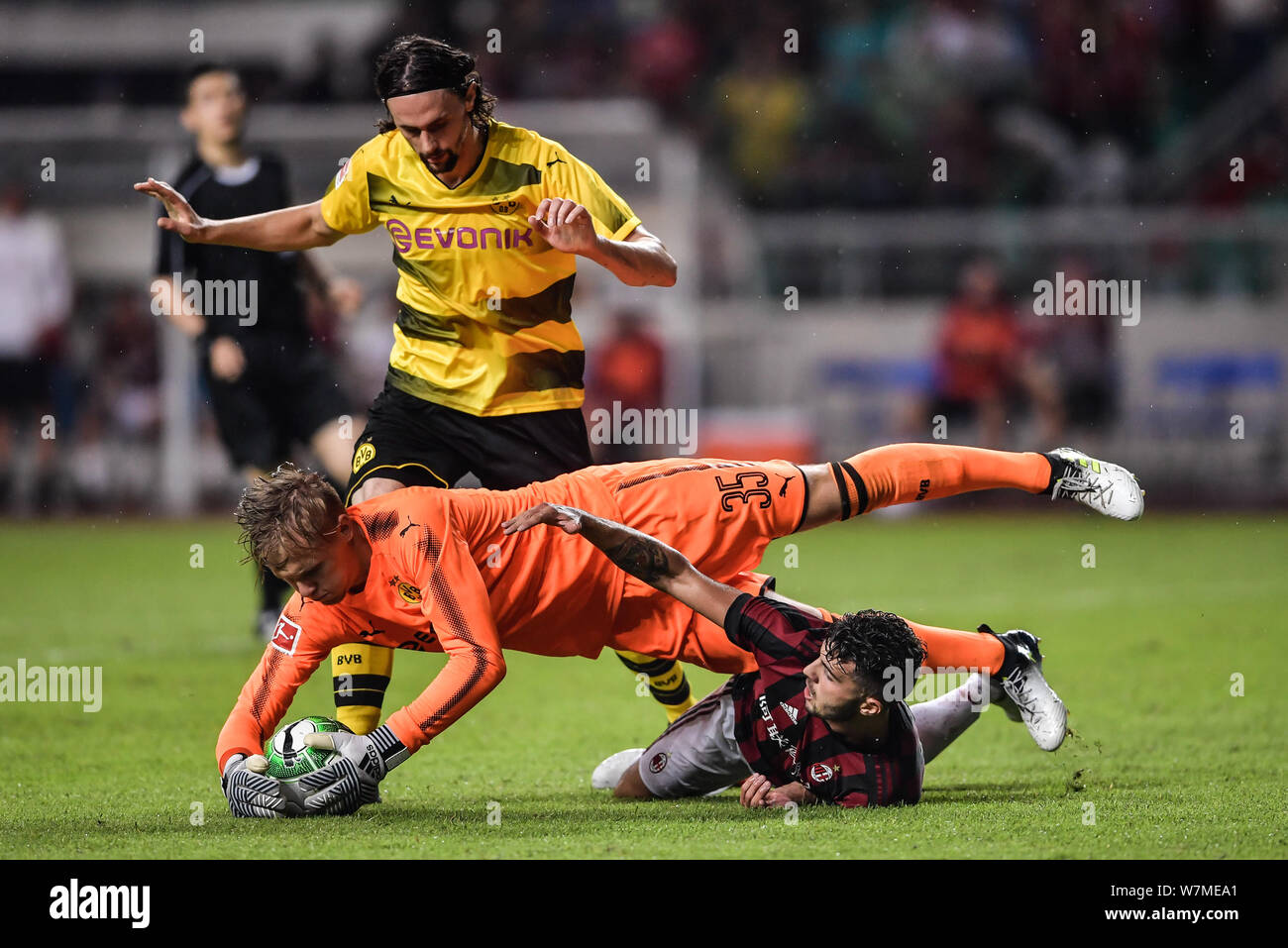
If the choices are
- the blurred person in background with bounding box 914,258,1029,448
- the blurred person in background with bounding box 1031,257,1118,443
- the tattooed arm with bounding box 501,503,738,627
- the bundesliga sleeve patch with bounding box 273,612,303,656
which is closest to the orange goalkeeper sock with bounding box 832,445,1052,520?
the tattooed arm with bounding box 501,503,738,627

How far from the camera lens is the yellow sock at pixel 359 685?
17.6ft

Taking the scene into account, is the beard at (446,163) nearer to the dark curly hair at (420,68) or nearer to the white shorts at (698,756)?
the dark curly hair at (420,68)

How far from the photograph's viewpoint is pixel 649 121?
50.8 ft

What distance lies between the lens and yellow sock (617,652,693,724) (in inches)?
225

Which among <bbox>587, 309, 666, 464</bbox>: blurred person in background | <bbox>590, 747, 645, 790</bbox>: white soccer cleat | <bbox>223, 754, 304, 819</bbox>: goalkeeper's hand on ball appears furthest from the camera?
<bbox>587, 309, 666, 464</bbox>: blurred person in background

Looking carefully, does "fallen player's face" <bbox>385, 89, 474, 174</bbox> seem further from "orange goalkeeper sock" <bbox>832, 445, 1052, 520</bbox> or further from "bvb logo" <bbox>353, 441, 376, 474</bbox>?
"orange goalkeeper sock" <bbox>832, 445, 1052, 520</bbox>

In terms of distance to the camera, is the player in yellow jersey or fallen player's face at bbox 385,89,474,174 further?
the player in yellow jersey

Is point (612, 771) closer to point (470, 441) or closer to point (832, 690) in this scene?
point (832, 690)

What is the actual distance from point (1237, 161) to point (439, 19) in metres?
8.13

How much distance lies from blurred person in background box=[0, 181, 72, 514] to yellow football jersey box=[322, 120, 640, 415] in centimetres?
1021

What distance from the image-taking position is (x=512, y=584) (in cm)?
486

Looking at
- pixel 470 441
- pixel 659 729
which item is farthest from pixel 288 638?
pixel 659 729

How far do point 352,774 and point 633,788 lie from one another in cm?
97

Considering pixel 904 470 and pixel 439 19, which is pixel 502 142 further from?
pixel 439 19
